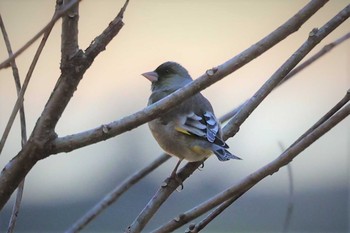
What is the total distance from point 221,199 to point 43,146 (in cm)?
21

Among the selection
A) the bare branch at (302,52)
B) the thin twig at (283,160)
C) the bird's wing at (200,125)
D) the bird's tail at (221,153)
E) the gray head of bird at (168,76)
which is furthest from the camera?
the gray head of bird at (168,76)

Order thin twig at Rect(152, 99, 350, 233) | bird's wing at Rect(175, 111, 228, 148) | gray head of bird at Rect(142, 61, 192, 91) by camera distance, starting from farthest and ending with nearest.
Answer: gray head of bird at Rect(142, 61, 192, 91), bird's wing at Rect(175, 111, 228, 148), thin twig at Rect(152, 99, 350, 233)

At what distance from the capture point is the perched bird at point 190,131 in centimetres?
204

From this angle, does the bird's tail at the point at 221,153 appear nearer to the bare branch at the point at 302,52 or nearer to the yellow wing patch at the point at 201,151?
the yellow wing patch at the point at 201,151

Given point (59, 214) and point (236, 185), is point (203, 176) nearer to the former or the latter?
point (59, 214)

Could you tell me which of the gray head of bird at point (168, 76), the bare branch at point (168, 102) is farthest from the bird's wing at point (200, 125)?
the bare branch at point (168, 102)

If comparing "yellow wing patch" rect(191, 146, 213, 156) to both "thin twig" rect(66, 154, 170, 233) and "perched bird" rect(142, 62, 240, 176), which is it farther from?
"thin twig" rect(66, 154, 170, 233)

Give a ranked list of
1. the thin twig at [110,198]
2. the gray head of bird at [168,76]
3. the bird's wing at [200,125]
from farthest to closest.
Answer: the gray head of bird at [168,76] < the bird's wing at [200,125] < the thin twig at [110,198]

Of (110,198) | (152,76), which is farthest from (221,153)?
(110,198)

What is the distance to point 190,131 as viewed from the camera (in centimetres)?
217

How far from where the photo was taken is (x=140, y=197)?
11.6ft

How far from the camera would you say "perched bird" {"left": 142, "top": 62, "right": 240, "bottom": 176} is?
6.68 ft

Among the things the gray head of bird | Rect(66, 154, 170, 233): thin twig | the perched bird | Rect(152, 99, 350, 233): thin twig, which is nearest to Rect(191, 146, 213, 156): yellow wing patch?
the perched bird

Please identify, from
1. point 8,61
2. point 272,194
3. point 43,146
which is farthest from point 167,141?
point 272,194
